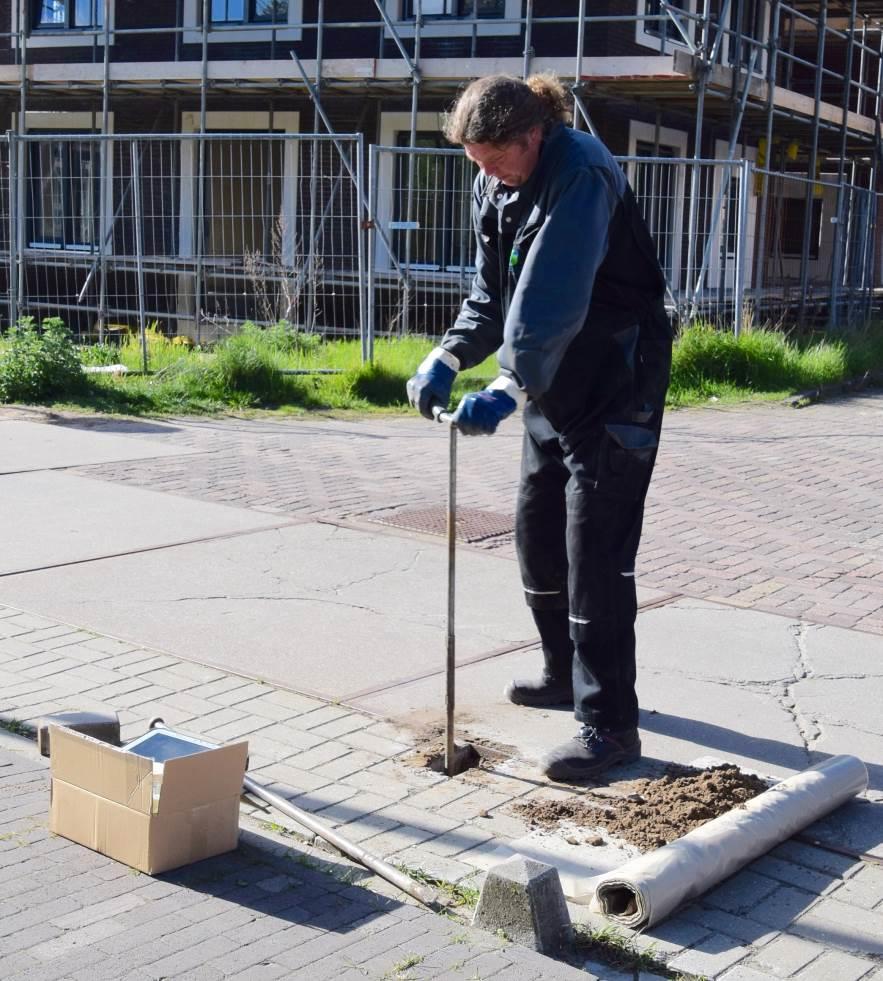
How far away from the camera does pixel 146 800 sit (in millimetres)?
3473

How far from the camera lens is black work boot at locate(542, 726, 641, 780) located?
419cm

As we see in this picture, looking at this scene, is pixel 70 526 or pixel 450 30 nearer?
pixel 70 526

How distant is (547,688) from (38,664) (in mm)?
1872

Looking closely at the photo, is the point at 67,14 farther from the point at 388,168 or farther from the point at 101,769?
the point at 101,769

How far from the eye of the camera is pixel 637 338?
13.9ft

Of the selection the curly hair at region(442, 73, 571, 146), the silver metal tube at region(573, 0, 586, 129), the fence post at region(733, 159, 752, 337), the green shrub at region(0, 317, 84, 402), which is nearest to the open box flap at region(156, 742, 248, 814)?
the curly hair at region(442, 73, 571, 146)

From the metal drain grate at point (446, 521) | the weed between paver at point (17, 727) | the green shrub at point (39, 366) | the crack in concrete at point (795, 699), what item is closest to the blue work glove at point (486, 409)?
the crack in concrete at point (795, 699)

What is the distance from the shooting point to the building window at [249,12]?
66.7ft

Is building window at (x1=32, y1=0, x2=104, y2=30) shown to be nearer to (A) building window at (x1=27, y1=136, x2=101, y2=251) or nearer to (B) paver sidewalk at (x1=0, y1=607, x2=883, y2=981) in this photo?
(A) building window at (x1=27, y1=136, x2=101, y2=251)

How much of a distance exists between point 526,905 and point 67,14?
21.4 metres

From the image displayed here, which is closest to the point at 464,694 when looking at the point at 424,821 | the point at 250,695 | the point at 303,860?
the point at 250,695

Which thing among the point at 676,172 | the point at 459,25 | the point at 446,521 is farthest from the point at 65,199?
the point at 446,521

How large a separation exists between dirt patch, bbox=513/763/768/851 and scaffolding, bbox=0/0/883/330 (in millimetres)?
10897

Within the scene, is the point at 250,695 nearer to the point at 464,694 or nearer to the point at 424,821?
the point at 464,694
